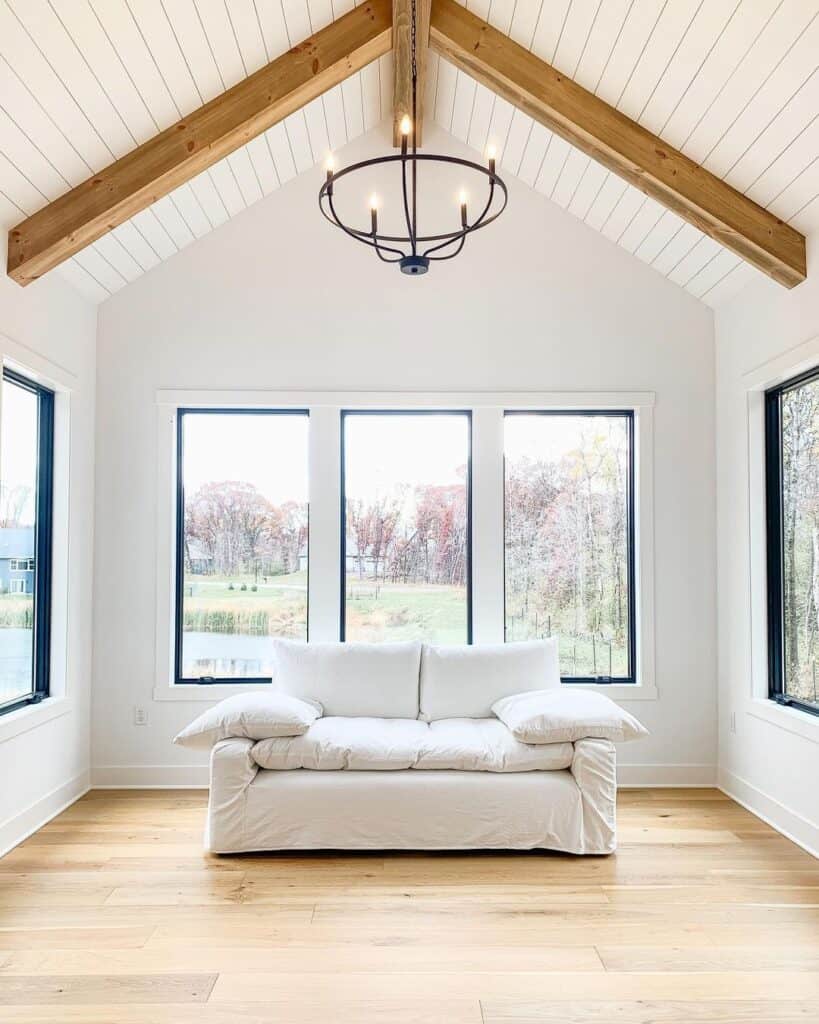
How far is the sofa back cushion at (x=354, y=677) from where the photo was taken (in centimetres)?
437

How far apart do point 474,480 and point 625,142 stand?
1.95 meters

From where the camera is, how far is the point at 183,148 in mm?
3744

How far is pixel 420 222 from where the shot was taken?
498 centimetres

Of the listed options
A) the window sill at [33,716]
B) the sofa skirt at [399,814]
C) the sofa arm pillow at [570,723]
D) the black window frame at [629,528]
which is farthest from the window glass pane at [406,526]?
the window sill at [33,716]

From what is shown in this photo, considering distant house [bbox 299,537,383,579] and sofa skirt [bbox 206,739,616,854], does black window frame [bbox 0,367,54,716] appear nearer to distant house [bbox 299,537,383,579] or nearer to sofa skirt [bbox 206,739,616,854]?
sofa skirt [bbox 206,739,616,854]

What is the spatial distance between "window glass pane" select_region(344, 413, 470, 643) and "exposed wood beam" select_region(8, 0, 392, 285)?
1.70 m

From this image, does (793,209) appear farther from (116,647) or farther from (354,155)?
(116,647)

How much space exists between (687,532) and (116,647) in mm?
3312

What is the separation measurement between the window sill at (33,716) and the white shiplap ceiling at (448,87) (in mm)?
2157

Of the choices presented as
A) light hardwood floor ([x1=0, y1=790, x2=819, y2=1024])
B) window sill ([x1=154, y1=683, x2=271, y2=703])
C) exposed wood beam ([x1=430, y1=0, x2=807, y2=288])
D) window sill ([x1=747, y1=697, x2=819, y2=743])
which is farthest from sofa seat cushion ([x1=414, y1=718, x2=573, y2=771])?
exposed wood beam ([x1=430, y1=0, x2=807, y2=288])

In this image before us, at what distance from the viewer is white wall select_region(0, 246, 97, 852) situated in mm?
3822

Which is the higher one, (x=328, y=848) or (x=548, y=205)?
(x=548, y=205)

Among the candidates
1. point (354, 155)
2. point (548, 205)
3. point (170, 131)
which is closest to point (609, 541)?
point (548, 205)

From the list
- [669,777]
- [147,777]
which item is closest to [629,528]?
[669,777]
